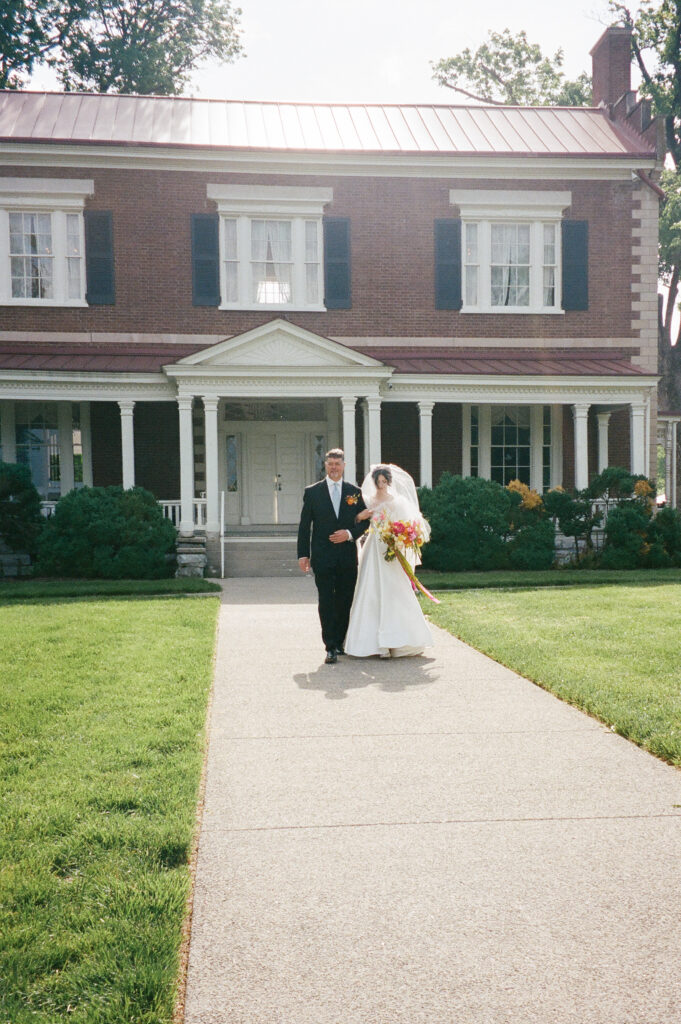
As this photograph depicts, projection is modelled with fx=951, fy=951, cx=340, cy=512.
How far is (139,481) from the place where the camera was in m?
20.2

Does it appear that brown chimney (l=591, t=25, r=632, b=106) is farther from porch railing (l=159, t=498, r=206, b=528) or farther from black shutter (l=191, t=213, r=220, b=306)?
porch railing (l=159, t=498, r=206, b=528)

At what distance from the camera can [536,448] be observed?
21.2 m

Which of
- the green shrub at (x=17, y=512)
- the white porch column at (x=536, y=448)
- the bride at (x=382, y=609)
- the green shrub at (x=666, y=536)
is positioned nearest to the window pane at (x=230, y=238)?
the green shrub at (x=17, y=512)

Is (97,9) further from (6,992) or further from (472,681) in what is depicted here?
(6,992)

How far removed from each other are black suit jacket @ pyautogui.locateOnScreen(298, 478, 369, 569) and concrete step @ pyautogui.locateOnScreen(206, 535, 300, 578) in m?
8.00

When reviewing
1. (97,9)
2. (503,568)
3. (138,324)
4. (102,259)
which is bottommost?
(503,568)

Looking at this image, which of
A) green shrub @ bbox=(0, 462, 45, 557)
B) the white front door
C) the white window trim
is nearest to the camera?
green shrub @ bbox=(0, 462, 45, 557)

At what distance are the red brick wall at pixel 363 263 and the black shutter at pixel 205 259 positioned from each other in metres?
0.19

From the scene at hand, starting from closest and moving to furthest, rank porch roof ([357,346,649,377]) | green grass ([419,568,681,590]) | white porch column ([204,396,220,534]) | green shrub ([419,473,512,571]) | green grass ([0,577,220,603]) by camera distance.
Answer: green grass ([0,577,220,603]) → green grass ([419,568,681,590]) → green shrub ([419,473,512,571]) → white porch column ([204,396,220,534]) → porch roof ([357,346,649,377])

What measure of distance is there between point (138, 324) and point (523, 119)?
10.4m

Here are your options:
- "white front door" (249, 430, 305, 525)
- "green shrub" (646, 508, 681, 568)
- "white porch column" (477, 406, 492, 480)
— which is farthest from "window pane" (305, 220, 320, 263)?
"green shrub" (646, 508, 681, 568)

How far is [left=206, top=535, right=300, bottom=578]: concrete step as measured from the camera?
1719 cm

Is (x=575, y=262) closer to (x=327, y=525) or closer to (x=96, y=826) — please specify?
(x=327, y=525)

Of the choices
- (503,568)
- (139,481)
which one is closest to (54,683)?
(503,568)
